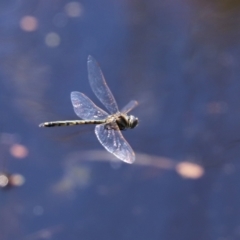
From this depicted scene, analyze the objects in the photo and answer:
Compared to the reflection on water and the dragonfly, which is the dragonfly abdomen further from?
the reflection on water

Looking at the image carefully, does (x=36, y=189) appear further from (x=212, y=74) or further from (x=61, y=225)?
(x=212, y=74)

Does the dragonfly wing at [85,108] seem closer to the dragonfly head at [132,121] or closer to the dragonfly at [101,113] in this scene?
the dragonfly at [101,113]

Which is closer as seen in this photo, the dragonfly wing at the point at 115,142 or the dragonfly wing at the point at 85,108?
the dragonfly wing at the point at 115,142

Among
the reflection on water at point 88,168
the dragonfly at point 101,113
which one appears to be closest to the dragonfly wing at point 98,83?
the dragonfly at point 101,113

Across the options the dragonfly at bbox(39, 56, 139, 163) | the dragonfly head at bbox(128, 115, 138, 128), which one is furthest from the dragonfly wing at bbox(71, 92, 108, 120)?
the dragonfly head at bbox(128, 115, 138, 128)

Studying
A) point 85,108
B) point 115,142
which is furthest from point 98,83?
point 115,142
